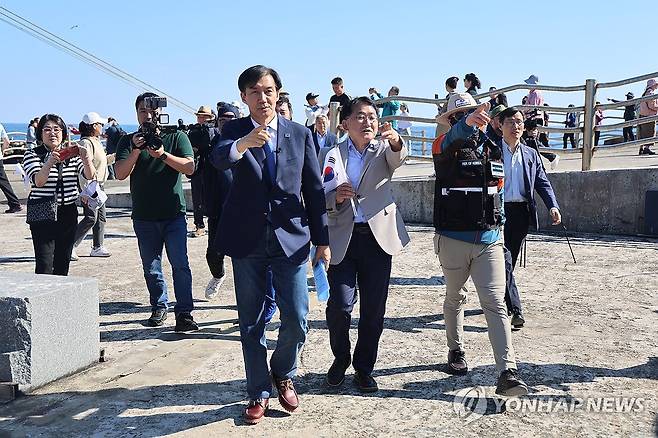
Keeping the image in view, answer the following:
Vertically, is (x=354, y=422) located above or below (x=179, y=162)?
below

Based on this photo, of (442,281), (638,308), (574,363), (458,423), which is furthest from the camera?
(442,281)

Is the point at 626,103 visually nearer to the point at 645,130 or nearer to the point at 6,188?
the point at 645,130

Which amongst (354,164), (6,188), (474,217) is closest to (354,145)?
(354,164)

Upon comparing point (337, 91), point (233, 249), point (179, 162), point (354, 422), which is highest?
point (337, 91)

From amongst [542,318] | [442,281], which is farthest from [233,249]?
[442,281]

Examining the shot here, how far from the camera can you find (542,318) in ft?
19.5

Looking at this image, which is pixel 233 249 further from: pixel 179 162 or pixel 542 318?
pixel 542 318

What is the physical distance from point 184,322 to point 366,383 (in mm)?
1997

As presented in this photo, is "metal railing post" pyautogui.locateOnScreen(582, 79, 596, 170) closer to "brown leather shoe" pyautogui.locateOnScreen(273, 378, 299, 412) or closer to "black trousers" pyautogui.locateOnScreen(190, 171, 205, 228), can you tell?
"black trousers" pyautogui.locateOnScreen(190, 171, 205, 228)

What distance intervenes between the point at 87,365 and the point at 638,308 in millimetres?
4807

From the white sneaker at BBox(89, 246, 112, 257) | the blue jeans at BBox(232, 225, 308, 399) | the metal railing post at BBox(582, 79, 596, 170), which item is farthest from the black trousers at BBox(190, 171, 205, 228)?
the metal railing post at BBox(582, 79, 596, 170)

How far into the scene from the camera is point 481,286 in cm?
435

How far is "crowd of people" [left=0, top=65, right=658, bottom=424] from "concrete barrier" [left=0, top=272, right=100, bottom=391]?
1.00 m

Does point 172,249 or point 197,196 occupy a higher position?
point 197,196
